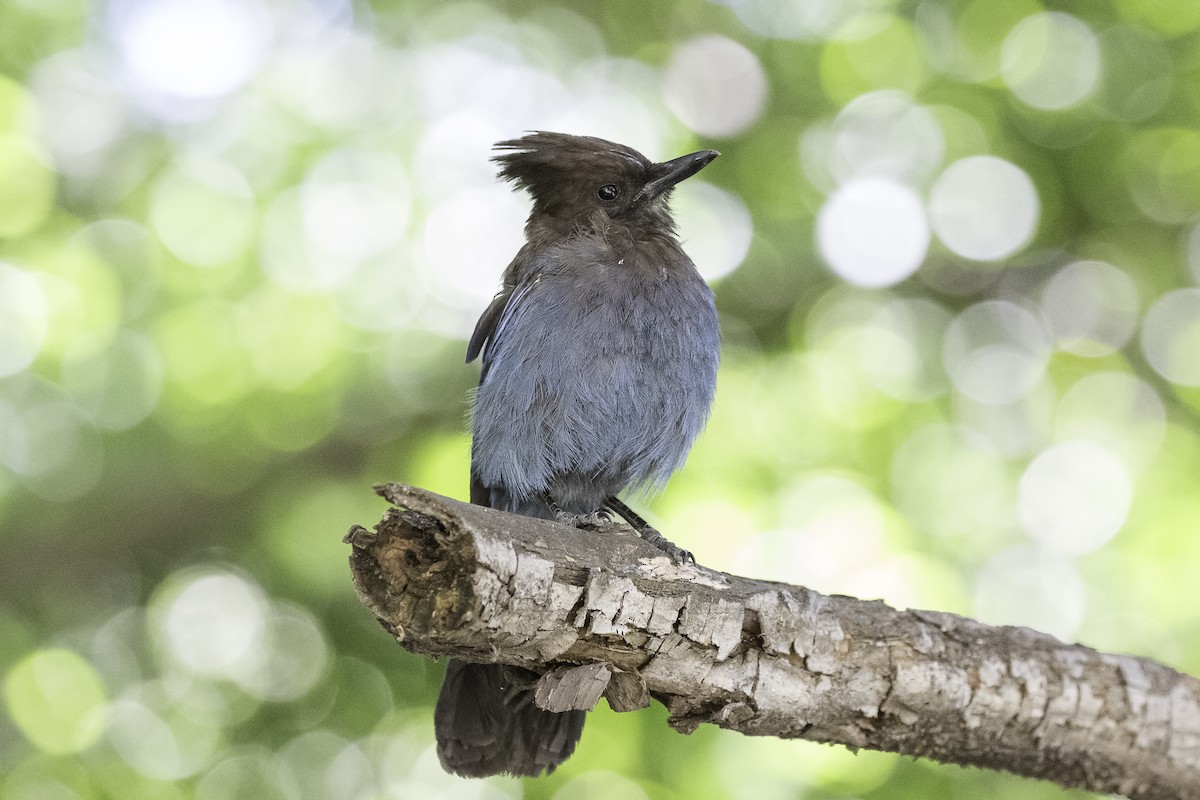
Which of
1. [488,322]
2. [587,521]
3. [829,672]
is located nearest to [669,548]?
[587,521]

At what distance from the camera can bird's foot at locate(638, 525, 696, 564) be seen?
12.5 feet

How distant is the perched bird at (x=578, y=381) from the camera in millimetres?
4859

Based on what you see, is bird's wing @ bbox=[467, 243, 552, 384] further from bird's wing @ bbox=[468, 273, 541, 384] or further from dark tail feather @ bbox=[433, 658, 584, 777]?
dark tail feather @ bbox=[433, 658, 584, 777]

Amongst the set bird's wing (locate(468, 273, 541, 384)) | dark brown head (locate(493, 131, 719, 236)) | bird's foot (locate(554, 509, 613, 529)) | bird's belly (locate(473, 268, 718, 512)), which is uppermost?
dark brown head (locate(493, 131, 719, 236))

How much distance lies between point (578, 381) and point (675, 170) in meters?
1.49

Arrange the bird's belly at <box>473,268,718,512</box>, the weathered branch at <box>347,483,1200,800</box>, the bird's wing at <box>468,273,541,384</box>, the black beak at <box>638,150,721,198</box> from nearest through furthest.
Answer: the weathered branch at <box>347,483,1200,800</box>, the bird's belly at <box>473,268,718,512</box>, the bird's wing at <box>468,273,541,384</box>, the black beak at <box>638,150,721,198</box>

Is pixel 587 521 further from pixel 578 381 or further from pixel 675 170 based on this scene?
pixel 675 170

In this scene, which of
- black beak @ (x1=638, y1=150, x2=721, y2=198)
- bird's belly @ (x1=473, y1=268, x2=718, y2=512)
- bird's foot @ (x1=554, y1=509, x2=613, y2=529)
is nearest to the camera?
bird's foot @ (x1=554, y1=509, x2=613, y2=529)

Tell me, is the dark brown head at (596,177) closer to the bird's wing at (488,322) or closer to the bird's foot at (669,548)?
the bird's wing at (488,322)

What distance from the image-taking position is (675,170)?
5773 mm

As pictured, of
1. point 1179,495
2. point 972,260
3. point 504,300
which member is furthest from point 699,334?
point 1179,495

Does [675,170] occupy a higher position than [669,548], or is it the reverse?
[675,170]

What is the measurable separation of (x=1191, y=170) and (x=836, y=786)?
5.43 m

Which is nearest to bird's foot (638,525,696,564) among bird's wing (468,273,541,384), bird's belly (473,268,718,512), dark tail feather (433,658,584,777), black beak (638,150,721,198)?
bird's belly (473,268,718,512)
